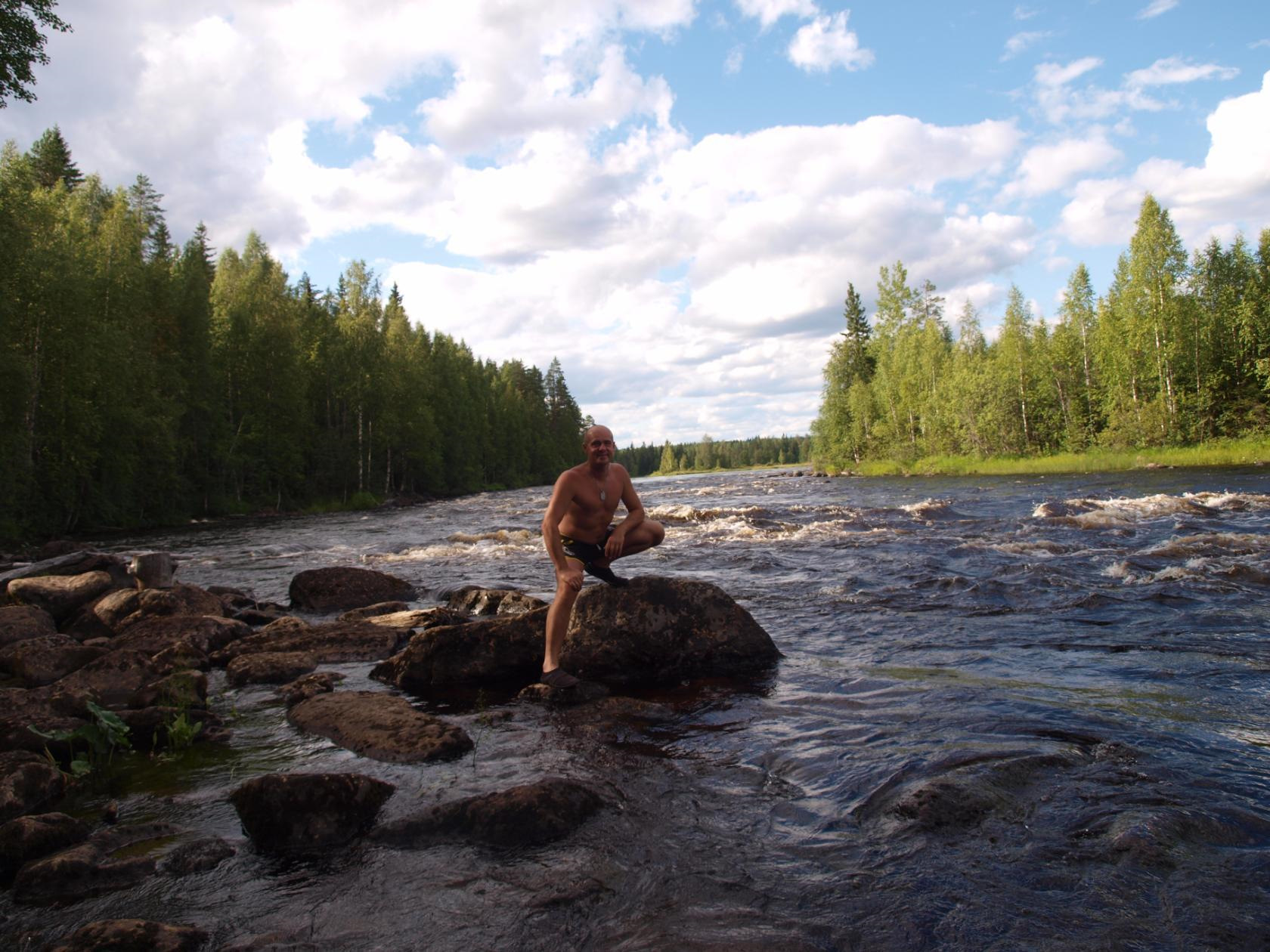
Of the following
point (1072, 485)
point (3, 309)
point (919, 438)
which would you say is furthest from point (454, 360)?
point (1072, 485)

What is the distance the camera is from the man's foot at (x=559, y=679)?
6832mm

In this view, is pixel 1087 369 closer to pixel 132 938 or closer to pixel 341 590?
pixel 341 590

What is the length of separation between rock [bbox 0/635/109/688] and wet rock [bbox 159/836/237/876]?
16.9 ft

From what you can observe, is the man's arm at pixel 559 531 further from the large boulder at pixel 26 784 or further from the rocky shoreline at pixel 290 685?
the large boulder at pixel 26 784

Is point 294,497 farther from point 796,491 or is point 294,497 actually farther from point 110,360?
point 796,491

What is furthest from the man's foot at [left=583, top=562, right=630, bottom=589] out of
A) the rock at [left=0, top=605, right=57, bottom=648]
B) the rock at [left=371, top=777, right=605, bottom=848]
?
the rock at [left=0, top=605, right=57, bottom=648]

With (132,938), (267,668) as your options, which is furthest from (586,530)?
(132,938)

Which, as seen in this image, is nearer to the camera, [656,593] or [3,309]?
[656,593]

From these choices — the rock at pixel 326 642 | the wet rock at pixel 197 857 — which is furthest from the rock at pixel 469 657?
the wet rock at pixel 197 857

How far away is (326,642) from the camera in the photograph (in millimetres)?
9156

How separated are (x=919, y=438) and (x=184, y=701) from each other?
6191 centimetres

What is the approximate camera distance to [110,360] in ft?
92.3

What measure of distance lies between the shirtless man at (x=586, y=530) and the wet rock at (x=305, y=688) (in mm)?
2204

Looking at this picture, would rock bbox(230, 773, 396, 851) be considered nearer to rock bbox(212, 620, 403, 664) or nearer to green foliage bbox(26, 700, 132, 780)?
green foliage bbox(26, 700, 132, 780)
